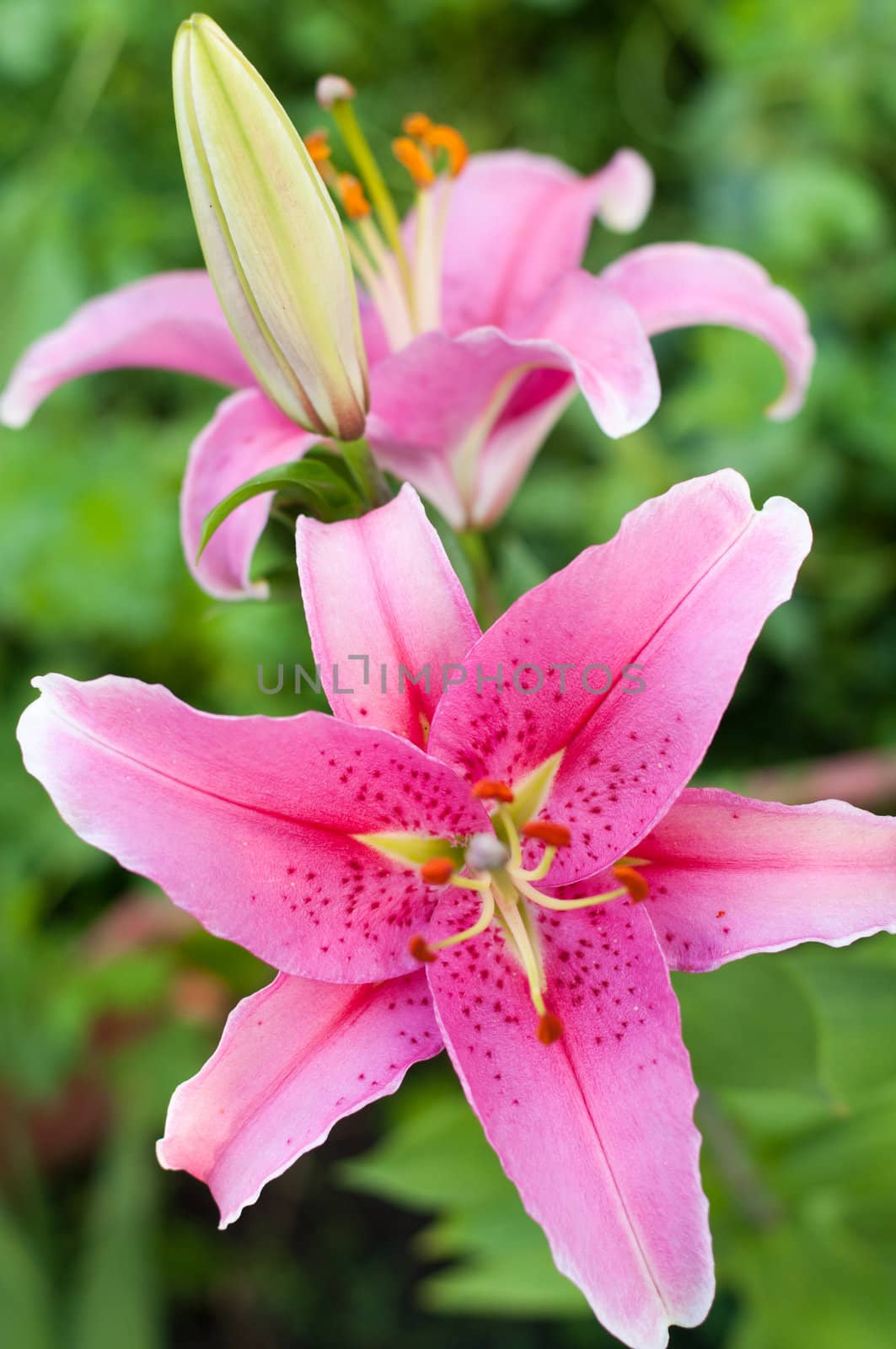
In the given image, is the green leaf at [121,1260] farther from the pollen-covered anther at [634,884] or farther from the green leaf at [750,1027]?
the pollen-covered anther at [634,884]

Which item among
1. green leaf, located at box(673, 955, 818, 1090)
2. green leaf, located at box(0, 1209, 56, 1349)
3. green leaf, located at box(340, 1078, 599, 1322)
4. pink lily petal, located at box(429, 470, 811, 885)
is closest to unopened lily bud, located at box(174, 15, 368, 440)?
pink lily petal, located at box(429, 470, 811, 885)

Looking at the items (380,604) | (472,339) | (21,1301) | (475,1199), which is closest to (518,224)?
(472,339)

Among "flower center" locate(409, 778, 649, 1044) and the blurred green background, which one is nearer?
"flower center" locate(409, 778, 649, 1044)

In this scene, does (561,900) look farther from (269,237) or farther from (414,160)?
(414,160)

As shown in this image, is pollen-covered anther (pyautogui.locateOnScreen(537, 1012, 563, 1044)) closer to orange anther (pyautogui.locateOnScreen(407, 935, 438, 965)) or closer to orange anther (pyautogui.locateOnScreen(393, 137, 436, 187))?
orange anther (pyautogui.locateOnScreen(407, 935, 438, 965))

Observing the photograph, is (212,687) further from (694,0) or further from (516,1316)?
(694,0)

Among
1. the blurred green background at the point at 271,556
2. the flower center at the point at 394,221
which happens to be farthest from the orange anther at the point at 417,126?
the blurred green background at the point at 271,556

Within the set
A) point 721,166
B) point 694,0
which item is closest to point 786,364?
point 721,166

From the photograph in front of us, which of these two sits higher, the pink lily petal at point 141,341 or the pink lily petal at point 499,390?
the pink lily petal at point 141,341
